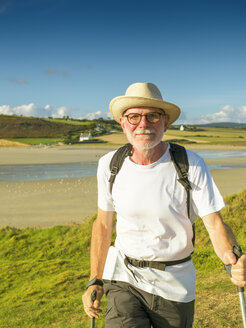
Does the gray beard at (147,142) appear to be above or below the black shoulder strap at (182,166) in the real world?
above

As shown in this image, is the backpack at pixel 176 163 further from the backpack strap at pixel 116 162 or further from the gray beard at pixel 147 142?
the gray beard at pixel 147 142

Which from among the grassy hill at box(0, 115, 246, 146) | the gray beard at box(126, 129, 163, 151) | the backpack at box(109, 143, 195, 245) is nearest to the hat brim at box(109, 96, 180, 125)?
the gray beard at box(126, 129, 163, 151)

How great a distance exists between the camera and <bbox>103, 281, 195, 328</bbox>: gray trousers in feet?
9.79

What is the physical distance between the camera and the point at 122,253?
3188mm

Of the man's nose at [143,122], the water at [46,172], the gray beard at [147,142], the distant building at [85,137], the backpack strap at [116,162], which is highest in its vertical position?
the man's nose at [143,122]

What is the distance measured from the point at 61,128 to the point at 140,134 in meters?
163

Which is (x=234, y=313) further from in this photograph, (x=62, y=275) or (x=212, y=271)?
(x=62, y=275)

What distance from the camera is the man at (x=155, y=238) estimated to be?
9.65ft

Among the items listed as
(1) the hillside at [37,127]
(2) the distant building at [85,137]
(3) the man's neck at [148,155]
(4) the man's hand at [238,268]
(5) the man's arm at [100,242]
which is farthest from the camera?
(1) the hillside at [37,127]

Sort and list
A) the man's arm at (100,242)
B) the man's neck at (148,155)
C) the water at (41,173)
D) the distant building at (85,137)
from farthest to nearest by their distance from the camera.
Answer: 1. the distant building at (85,137)
2. the water at (41,173)
3. the man's arm at (100,242)
4. the man's neck at (148,155)

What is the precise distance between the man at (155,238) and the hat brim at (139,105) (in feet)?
0.13

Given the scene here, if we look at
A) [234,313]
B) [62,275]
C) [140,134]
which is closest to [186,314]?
[140,134]

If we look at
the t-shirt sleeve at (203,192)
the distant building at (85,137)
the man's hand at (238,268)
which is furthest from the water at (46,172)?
the distant building at (85,137)

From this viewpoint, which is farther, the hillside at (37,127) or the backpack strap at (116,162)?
the hillside at (37,127)
